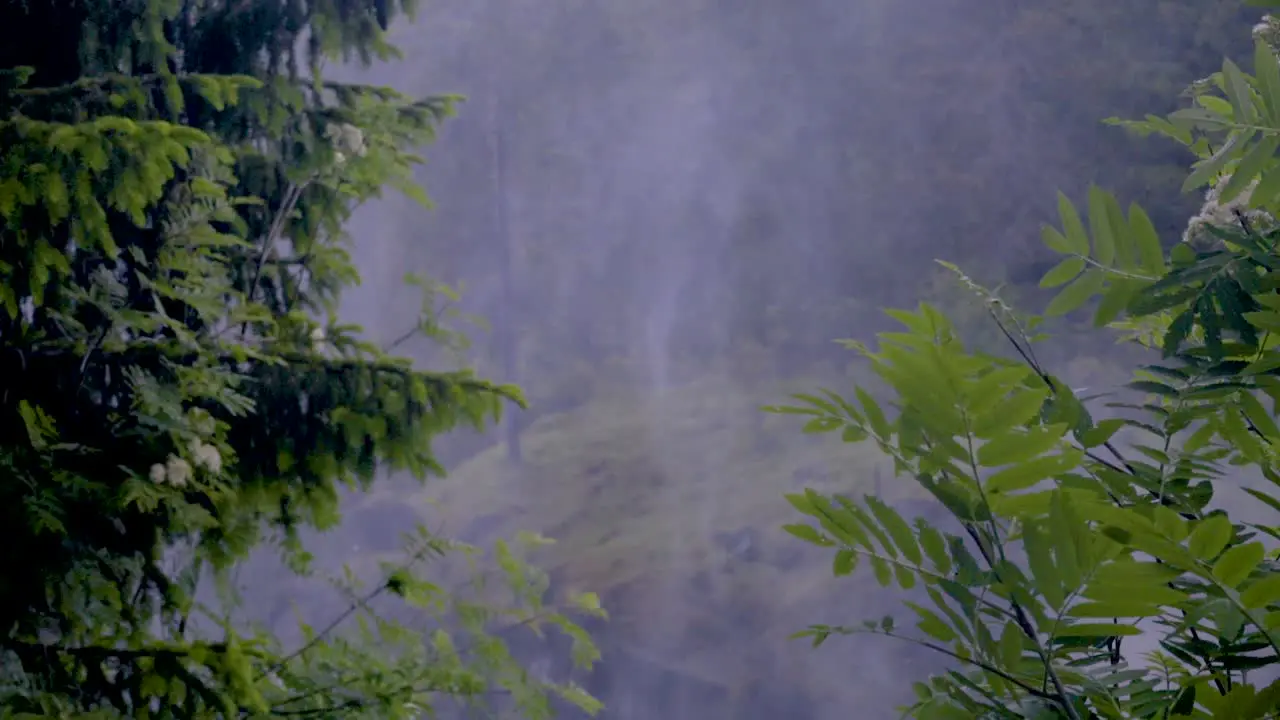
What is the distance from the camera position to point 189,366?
4.02ft

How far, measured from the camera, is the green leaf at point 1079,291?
0.41 metres

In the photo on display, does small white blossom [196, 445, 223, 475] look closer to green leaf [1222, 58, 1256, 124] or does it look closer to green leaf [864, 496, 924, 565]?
green leaf [864, 496, 924, 565]

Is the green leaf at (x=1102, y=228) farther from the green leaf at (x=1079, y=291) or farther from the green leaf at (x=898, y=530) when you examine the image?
the green leaf at (x=898, y=530)

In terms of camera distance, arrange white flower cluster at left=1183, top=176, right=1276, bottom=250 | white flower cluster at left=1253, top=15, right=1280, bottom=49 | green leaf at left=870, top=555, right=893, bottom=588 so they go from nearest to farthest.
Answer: green leaf at left=870, top=555, right=893, bottom=588 → white flower cluster at left=1183, top=176, right=1276, bottom=250 → white flower cluster at left=1253, top=15, right=1280, bottom=49

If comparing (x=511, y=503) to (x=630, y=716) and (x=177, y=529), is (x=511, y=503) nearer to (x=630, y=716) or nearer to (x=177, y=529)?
(x=630, y=716)

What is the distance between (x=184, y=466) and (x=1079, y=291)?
41.0 inches

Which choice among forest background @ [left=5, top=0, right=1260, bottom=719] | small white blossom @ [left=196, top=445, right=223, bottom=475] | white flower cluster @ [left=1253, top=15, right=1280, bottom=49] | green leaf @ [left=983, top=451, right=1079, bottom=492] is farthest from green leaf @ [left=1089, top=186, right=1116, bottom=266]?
forest background @ [left=5, top=0, right=1260, bottom=719]

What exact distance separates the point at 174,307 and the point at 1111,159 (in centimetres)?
393

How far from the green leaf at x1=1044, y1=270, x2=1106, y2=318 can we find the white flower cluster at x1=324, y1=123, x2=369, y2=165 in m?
1.21

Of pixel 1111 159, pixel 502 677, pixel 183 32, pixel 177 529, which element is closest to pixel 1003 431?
pixel 177 529

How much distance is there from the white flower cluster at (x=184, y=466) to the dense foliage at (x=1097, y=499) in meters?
0.91

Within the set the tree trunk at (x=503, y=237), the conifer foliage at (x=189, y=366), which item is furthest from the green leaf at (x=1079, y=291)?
the tree trunk at (x=503, y=237)

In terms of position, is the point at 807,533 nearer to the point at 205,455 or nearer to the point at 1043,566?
the point at 1043,566

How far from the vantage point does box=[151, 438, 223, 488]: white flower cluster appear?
1072 millimetres
